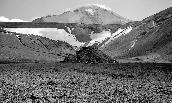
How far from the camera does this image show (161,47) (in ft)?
293

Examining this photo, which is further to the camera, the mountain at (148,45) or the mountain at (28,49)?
the mountain at (28,49)

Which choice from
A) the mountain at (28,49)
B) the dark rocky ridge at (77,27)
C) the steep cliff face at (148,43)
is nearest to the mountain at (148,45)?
the steep cliff face at (148,43)

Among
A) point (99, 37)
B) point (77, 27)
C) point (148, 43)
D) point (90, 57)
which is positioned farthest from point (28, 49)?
point (77, 27)

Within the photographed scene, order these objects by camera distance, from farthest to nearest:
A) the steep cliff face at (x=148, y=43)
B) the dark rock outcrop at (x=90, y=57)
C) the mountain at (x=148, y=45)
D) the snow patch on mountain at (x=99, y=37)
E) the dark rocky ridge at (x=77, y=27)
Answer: the dark rocky ridge at (x=77, y=27) < the snow patch on mountain at (x=99, y=37) < the steep cliff face at (x=148, y=43) < the mountain at (x=148, y=45) < the dark rock outcrop at (x=90, y=57)

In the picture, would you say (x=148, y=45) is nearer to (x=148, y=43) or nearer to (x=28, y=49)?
(x=148, y=43)

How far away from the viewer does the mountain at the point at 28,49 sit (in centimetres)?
8888

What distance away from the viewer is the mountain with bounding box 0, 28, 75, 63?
292 feet

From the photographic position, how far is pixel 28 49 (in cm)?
10194

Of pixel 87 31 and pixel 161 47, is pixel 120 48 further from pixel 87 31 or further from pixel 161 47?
pixel 87 31

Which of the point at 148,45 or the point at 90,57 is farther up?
the point at 148,45

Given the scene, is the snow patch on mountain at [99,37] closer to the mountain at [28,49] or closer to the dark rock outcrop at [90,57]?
the mountain at [28,49]

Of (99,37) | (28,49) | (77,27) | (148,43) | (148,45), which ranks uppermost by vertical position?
(77,27)

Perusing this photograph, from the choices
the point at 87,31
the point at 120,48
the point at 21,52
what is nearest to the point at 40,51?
the point at 21,52

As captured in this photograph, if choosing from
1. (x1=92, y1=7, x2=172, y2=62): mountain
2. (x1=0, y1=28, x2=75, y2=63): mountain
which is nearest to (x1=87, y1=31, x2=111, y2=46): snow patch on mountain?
(x1=92, y1=7, x2=172, y2=62): mountain
